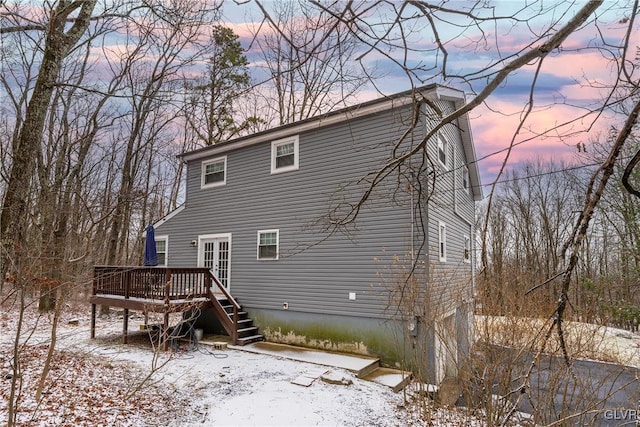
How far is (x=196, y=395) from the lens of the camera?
6.32 metres

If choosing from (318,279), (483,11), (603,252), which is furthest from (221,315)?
(603,252)

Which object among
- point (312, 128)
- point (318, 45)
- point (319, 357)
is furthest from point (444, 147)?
point (318, 45)

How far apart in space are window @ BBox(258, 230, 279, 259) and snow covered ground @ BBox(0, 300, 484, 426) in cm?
302

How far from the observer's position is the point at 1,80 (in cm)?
1162

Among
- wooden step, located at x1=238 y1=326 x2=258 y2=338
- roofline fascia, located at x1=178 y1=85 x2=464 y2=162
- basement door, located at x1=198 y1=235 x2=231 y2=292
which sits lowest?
wooden step, located at x1=238 y1=326 x2=258 y2=338

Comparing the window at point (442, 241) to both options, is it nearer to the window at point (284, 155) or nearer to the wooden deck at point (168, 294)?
the window at point (284, 155)

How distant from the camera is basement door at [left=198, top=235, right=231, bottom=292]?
11.8m

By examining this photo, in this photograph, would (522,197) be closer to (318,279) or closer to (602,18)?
(318,279)

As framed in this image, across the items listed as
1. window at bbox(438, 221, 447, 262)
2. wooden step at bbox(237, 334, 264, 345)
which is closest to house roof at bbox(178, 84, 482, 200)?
window at bbox(438, 221, 447, 262)

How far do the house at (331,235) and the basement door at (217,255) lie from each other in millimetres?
41

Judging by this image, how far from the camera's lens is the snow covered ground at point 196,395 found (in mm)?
5352

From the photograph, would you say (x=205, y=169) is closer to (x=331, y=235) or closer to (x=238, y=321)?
(x=238, y=321)

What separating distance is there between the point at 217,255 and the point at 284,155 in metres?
3.94

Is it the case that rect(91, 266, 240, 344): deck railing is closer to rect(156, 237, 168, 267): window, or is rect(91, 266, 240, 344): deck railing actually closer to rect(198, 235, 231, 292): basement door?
rect(198, 235, 231, 292): basement door
